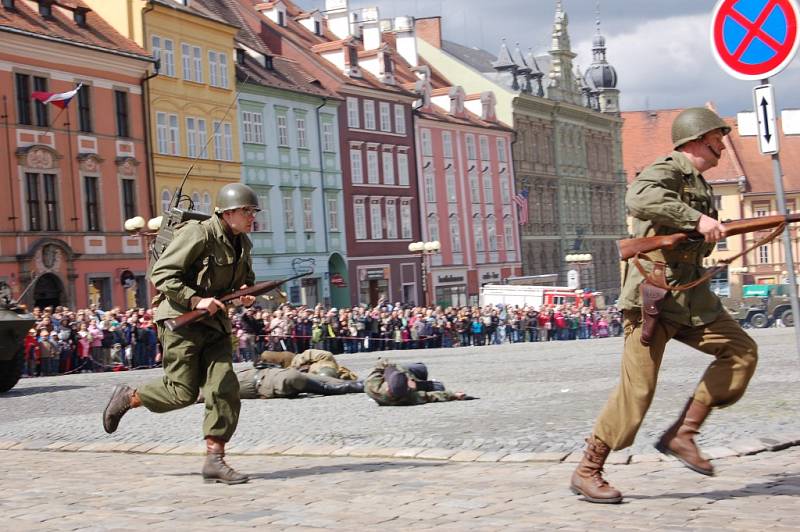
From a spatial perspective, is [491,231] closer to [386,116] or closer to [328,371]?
[386,116]

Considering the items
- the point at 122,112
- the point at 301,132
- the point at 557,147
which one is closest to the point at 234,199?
the point at 122,112

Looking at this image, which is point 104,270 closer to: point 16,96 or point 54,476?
point 16,96

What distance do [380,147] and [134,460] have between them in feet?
176

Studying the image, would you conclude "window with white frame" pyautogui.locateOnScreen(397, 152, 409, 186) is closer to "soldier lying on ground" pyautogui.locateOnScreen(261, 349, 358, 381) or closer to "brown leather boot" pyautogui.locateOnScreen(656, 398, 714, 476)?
"soldier lying on ground" pyautogui.locateOnScreen(261, 349, 358, 381)

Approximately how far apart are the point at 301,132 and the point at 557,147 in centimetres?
2997

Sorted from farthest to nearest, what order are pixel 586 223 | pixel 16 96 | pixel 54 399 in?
pixel 586 223 < pixel 16 96 < pixel 54 399

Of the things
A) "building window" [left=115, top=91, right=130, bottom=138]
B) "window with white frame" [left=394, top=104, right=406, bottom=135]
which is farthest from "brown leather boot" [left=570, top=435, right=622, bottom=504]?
"window with white frame" [left=394, top=104, right=406, bottom=135]

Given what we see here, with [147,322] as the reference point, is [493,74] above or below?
above

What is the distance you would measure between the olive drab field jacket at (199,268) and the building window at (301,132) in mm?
48229

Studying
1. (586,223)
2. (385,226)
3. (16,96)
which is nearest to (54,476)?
(16,96)

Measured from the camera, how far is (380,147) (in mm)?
62812

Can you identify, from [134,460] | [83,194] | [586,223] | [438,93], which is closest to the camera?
[134,460]

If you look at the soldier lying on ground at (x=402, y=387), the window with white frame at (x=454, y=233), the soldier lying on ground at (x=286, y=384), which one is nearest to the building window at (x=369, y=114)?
the window with white frame at (x=454, y=233)

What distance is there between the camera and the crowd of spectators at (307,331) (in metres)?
28.0
